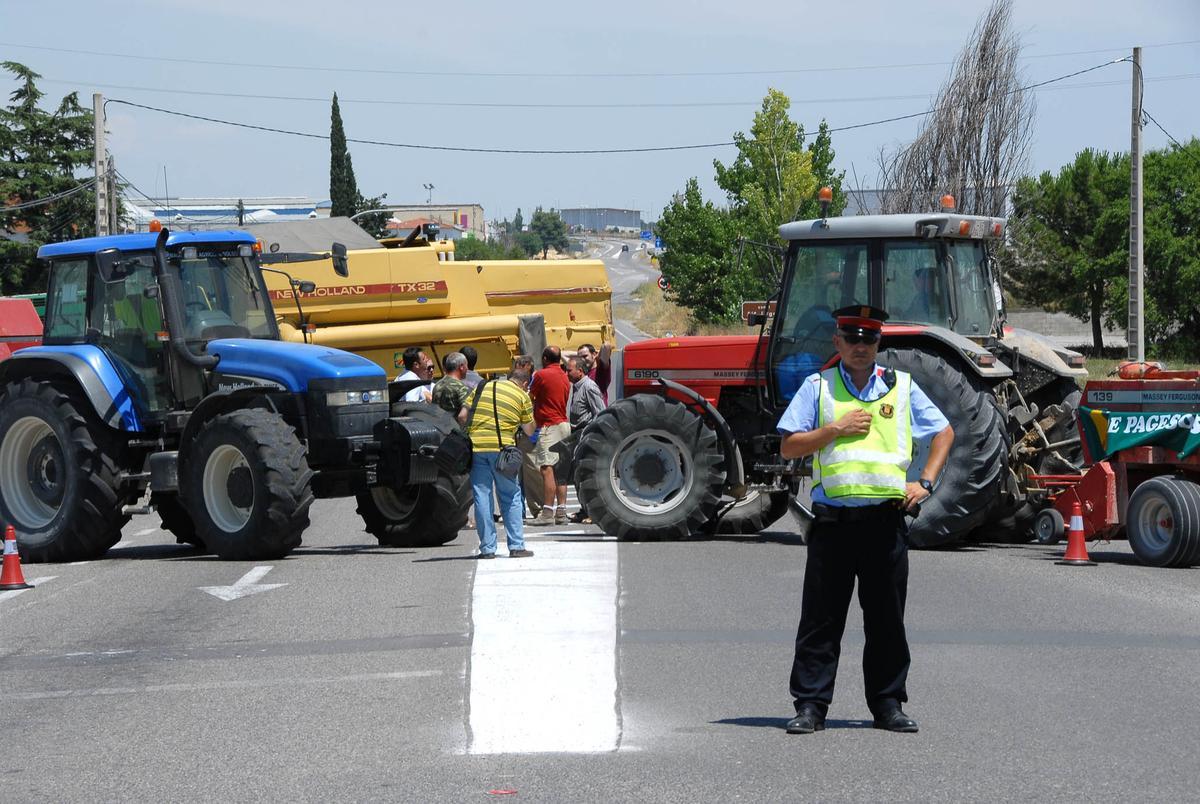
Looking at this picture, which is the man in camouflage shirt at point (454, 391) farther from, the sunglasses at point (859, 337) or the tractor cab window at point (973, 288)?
the sunglasses at point (859, 337)

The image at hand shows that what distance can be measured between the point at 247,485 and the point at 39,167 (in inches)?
2163

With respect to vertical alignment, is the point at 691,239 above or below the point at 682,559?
above

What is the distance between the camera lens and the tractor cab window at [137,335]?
14734mm

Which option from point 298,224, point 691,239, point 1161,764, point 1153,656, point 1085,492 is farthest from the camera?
point 691,239

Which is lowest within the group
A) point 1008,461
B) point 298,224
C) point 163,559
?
point 163,559

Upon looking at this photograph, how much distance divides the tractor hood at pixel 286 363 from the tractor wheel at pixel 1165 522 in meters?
6.32

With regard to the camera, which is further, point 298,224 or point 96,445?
point 298,224

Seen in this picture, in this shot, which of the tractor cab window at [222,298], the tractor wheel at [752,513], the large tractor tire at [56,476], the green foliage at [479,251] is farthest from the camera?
the green foliage at [479,251]

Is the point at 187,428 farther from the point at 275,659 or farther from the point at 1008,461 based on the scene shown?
the point at 1008,461

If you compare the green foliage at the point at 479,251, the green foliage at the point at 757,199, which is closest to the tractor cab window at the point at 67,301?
the green foliage at the point at 757,199

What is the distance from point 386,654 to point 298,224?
25.4 m

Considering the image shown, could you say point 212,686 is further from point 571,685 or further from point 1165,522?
point 1165,522

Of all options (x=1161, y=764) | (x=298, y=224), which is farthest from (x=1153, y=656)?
(x=298, y=224)

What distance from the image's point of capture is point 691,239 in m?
68.1
